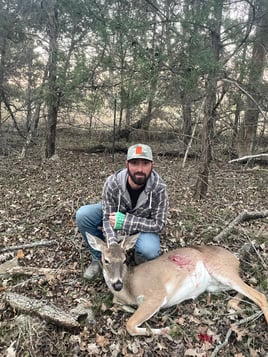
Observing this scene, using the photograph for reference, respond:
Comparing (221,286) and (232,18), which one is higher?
(232,18)

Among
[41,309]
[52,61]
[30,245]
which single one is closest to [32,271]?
[30,245]

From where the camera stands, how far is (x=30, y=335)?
11.0 ft

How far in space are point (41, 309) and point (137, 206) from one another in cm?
150

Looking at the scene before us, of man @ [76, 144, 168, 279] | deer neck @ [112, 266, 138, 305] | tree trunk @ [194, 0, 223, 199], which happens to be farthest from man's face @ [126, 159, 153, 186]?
tree trunk @ [194, 0, 223, 199]

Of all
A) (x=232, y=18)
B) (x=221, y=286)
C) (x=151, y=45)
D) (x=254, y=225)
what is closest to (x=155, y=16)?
(x=151, y=45)

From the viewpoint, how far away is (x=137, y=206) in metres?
4.26

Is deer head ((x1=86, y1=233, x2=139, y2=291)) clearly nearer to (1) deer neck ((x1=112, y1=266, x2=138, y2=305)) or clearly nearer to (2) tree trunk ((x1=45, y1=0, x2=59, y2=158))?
(1) deer neck ((x1=112, y1=266, x2=138, y2=305))

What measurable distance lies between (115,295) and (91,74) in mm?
5575

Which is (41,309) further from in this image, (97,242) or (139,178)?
(139,178)

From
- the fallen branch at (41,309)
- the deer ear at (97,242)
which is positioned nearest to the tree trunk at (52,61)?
the deer ear at (97,242)

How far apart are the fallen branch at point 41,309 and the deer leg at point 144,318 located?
539 mm

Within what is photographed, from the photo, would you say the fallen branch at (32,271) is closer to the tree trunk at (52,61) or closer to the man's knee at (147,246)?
the man's knee at (147,246)

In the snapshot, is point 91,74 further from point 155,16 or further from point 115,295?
point 115,295

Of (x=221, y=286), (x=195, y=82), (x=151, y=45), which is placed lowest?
(x=221, y=286)
